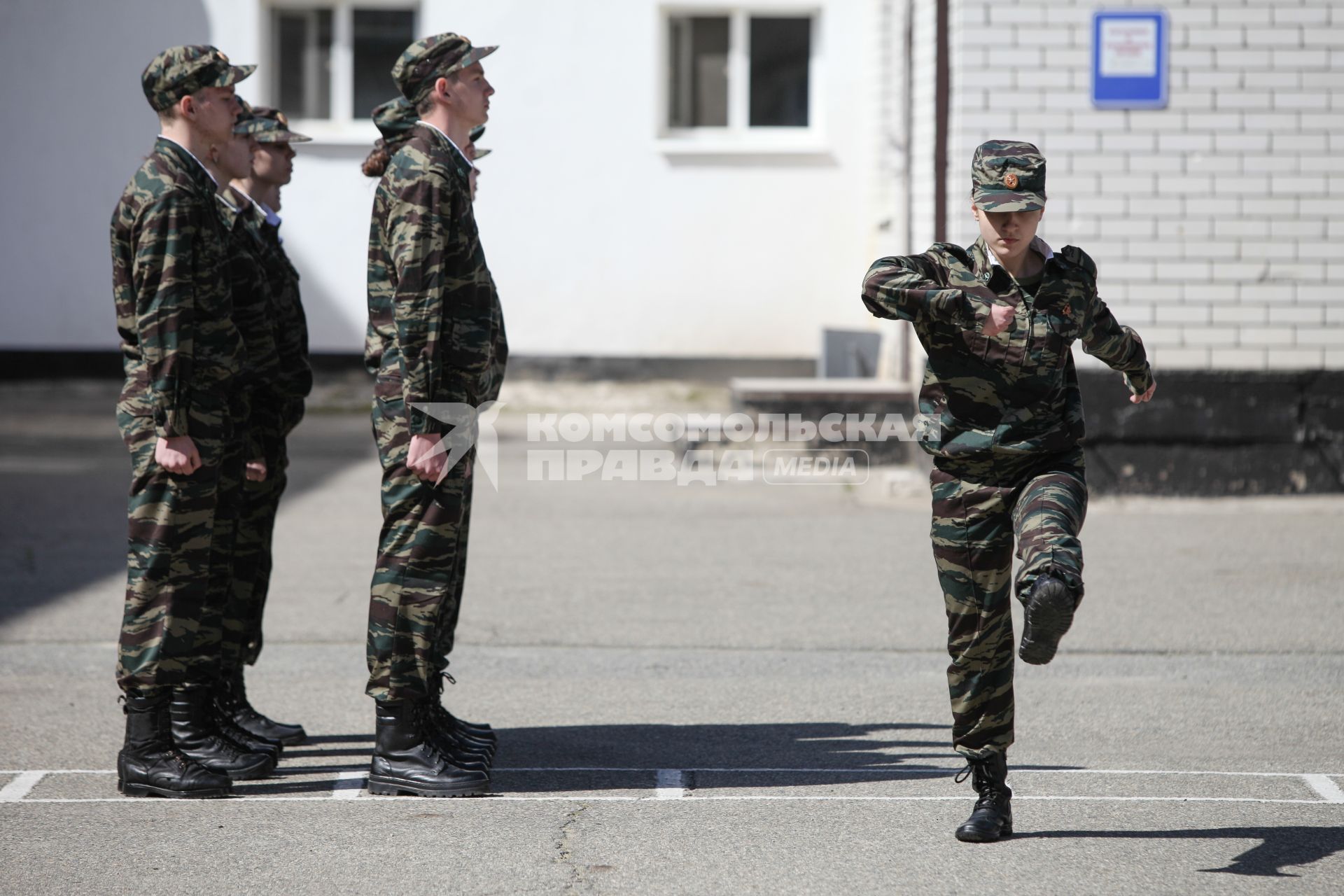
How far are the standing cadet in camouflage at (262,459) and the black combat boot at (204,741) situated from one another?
274mm

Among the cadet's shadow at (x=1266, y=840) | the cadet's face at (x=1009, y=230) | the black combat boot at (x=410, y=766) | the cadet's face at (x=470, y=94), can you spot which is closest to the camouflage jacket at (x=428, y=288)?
the cadet's face at (x=470, y=94)

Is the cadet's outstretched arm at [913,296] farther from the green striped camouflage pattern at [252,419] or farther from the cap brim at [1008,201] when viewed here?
the green striped camouflage pattern at [252,419]

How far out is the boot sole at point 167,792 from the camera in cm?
480

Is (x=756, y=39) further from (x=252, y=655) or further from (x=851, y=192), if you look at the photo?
(x=252, y=655)

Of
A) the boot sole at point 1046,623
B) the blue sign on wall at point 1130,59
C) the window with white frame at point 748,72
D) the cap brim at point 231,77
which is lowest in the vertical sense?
the boot sole at point 1046,623

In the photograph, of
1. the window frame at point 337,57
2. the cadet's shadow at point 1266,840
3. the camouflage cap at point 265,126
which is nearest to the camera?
the cadet's shadow at point 1266,840

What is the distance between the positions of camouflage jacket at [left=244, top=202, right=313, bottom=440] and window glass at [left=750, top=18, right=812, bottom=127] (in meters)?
10.4

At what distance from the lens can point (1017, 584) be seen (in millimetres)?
4129

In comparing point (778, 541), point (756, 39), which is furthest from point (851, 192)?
point (778, 541)

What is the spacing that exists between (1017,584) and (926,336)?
750 mm

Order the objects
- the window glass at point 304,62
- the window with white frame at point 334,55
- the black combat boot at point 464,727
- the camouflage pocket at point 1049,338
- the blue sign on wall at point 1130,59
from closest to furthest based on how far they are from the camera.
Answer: the camouflage pocket at point 1049,338 < the black combat boot at point 464,727 < the blue sign on wall at point 1130,59 < the window with white frame at point 334,55 < the window glass at point 304,62

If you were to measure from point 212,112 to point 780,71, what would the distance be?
1113 cm

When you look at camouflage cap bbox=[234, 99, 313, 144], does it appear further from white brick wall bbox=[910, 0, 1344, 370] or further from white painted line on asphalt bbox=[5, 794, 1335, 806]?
white brick wall bbox=[910, 0, 1344, 370]

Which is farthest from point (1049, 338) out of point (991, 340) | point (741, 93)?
point (741, 93)
